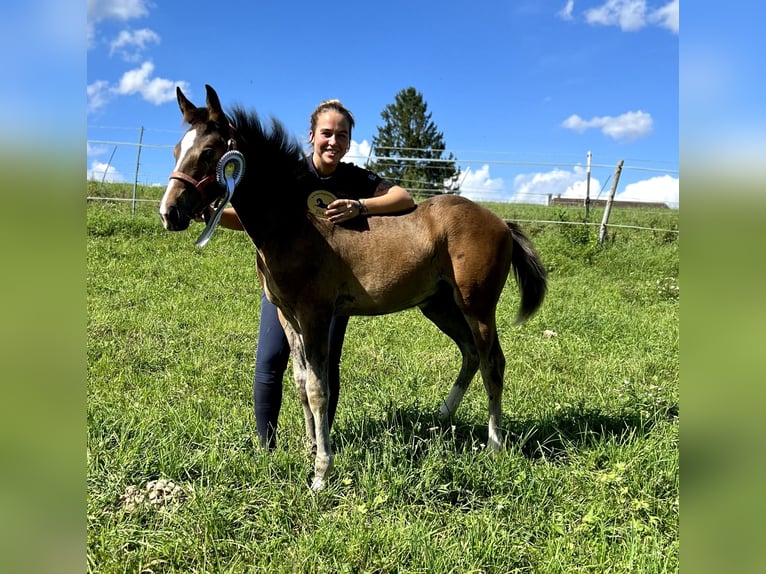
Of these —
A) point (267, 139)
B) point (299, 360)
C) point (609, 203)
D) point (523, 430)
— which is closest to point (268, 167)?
point (267, 139)

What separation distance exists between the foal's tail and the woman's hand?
1.26 m

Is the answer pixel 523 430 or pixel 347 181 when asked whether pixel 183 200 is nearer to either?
pixel 347 181

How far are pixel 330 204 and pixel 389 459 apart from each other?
156 cm

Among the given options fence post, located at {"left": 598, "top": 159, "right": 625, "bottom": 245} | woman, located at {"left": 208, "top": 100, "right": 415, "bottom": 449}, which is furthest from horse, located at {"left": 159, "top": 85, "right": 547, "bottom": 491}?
fence post, located at {"left": 598, "top": 159, "right": 625, "bottom": 245}

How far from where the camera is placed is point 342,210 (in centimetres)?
287

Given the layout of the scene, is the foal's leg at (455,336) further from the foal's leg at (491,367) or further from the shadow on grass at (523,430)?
the foal's leg at (491,367)

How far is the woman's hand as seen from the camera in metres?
2.87

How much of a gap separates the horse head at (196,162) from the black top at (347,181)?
0.64 metres

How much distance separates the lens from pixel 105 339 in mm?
5230

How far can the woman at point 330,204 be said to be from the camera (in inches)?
116

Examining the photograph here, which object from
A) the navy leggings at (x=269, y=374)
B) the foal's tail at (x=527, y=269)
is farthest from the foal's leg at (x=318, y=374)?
the foal's tail at (x=527, y=269)

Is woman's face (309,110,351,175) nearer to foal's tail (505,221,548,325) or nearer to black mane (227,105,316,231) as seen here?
black mane (227,105,316,231)
